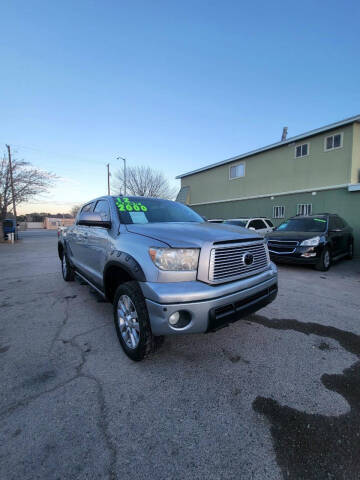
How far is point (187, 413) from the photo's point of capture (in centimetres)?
170

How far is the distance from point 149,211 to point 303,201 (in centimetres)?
1233

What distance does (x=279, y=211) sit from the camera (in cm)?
1401

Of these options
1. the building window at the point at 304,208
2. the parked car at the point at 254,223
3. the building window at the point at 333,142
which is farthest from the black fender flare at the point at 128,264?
the building window at the point at 333,142

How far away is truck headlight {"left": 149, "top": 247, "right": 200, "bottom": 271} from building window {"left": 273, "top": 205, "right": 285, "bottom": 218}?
527 inches

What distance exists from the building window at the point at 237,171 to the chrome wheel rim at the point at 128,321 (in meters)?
15.6

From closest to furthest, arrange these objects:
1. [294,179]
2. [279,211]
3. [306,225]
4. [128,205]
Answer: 1. [128,205]
2. [306,225]
3. [294,179]
4. [279,211]

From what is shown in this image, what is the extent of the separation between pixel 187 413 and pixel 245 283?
3.93 ft

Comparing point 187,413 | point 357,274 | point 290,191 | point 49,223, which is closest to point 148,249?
point 187,413

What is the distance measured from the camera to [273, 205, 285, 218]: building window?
45.2 feet

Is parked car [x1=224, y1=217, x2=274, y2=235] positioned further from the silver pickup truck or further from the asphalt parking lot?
the silver pickup truck

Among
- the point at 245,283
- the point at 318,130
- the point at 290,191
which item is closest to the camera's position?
the point at 245,283

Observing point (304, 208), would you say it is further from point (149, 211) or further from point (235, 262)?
point (235, 262)

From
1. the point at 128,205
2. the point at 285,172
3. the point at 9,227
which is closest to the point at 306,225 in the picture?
the point at 128,205

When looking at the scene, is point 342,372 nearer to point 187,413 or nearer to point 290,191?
point 187,413
